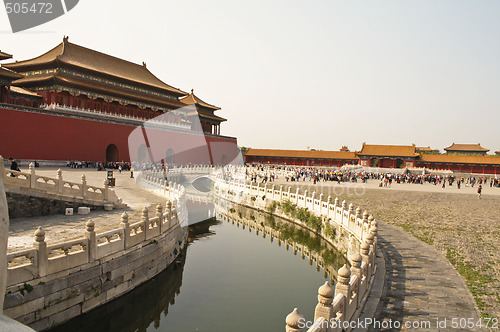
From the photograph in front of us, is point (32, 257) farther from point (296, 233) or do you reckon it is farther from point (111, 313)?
point (296, 233)

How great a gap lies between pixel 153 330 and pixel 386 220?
39.0 feet

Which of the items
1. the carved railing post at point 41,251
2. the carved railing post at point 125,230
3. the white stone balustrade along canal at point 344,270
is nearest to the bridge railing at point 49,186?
the carved railing post at point 125,230

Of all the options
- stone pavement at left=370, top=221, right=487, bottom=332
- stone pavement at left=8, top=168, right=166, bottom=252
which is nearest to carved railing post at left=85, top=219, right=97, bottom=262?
stone pavement at left=8, top=168, right=166, bottom=252

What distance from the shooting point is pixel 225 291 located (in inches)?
407

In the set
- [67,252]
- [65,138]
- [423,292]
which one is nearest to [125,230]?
[67,252]

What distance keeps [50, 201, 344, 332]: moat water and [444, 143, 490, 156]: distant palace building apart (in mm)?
77043

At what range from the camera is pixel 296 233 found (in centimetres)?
1753

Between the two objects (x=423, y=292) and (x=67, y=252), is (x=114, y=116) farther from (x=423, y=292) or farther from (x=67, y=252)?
(x=423, y=292)

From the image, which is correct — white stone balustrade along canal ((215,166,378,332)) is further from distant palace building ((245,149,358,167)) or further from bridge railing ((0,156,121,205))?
distant palace building ((245,149,358,167))

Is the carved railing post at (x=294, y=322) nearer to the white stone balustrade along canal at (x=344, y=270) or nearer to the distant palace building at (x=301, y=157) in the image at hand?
the white stone balustrade along canal at (x=344, y=270)

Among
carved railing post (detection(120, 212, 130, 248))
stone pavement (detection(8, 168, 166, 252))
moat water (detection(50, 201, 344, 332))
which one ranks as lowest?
moat water (detection(50, 201, 344, 332))

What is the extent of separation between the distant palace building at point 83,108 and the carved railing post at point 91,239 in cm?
2283

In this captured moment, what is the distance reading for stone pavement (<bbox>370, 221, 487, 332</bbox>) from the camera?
20.1ft

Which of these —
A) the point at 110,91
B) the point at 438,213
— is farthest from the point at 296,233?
the point at 110,91
